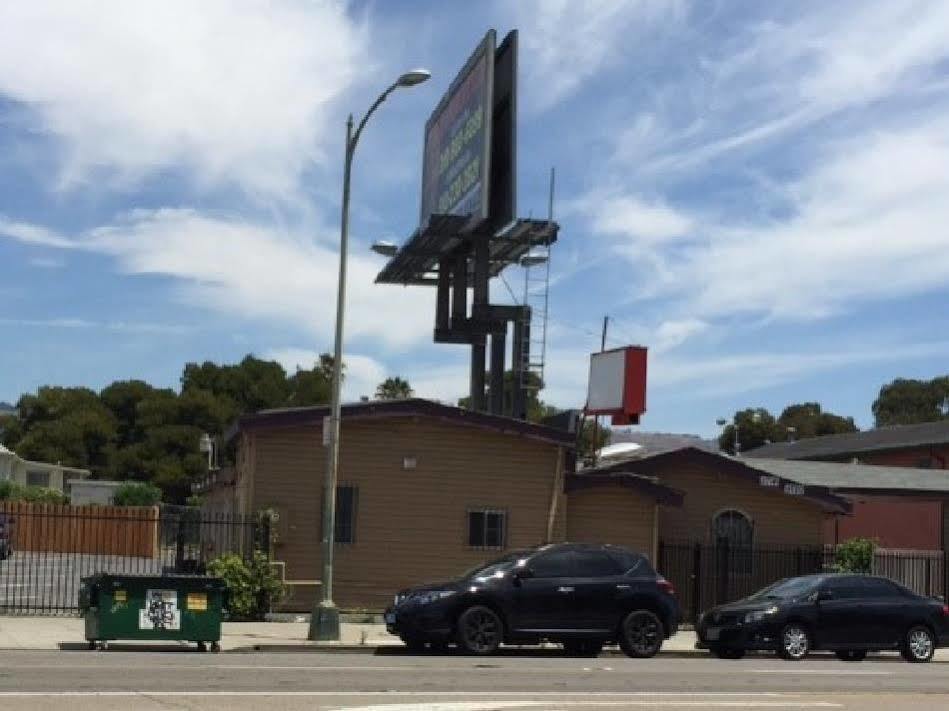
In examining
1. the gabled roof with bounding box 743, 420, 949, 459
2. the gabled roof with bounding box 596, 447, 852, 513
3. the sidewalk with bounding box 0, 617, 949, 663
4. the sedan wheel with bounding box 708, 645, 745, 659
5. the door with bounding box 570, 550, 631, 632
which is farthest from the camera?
the gabled roof with bounding box 743, 420, 949, 459

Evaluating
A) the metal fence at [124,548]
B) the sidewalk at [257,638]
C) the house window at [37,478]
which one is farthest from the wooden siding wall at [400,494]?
the house window at [37,478]

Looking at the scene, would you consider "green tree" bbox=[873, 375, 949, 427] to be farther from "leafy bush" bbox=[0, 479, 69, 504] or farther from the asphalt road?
the asphalt road

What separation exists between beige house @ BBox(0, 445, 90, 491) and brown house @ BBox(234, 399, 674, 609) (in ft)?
166

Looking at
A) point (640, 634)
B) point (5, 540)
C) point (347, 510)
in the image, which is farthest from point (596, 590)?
point (5, 540)

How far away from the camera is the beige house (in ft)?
243

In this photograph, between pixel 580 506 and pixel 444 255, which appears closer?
pixel 580 506

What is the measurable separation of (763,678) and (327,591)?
278 inches

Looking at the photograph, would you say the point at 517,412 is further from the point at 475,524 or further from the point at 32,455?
the point at 32,455

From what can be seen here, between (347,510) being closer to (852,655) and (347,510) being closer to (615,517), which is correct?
(615,517)

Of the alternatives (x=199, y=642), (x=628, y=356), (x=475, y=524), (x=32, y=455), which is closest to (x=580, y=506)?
(x=475, y=524)

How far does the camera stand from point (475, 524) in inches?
1070

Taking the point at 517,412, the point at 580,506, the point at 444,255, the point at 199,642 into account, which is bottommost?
the point at 199,642

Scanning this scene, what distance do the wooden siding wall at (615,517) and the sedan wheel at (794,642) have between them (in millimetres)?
6560

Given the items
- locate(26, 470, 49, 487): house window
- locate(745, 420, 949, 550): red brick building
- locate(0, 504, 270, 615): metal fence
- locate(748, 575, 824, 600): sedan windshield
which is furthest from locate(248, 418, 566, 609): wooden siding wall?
locate(26, 470, 49, 487): house window
